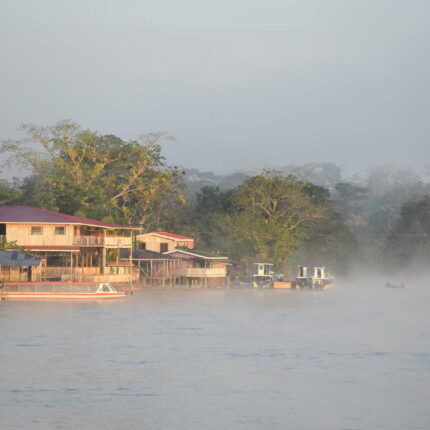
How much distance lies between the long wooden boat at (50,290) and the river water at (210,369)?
16.8 feet

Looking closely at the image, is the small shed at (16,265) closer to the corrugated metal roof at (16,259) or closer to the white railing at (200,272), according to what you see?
the corrugated metal roof at (16,259)

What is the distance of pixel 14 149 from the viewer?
281 ft

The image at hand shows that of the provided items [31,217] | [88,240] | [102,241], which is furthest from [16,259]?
[102,241]

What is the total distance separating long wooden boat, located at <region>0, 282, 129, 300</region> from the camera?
60.0 meters

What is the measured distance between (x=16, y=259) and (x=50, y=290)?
3484 millimetres

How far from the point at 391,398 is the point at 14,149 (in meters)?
68.6

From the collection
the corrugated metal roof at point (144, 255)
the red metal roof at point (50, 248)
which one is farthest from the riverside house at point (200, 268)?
the red metal roof at point (50, 248)

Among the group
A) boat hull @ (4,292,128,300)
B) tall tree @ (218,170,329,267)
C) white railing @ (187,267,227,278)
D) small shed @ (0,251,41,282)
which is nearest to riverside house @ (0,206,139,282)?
small shed @ (0,251,41,282)

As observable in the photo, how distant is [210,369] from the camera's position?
29.0m

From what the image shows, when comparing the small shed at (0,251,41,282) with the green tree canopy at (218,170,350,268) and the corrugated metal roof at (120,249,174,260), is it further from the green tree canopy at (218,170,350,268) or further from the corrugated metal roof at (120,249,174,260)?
the green tree canopy at (218,170,350,268)

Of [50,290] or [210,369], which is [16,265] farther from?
[210,369]

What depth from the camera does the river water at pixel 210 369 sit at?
69.3 ft

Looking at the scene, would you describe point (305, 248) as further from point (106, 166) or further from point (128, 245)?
point (128, 245)

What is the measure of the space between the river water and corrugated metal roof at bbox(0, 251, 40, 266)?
495cm
